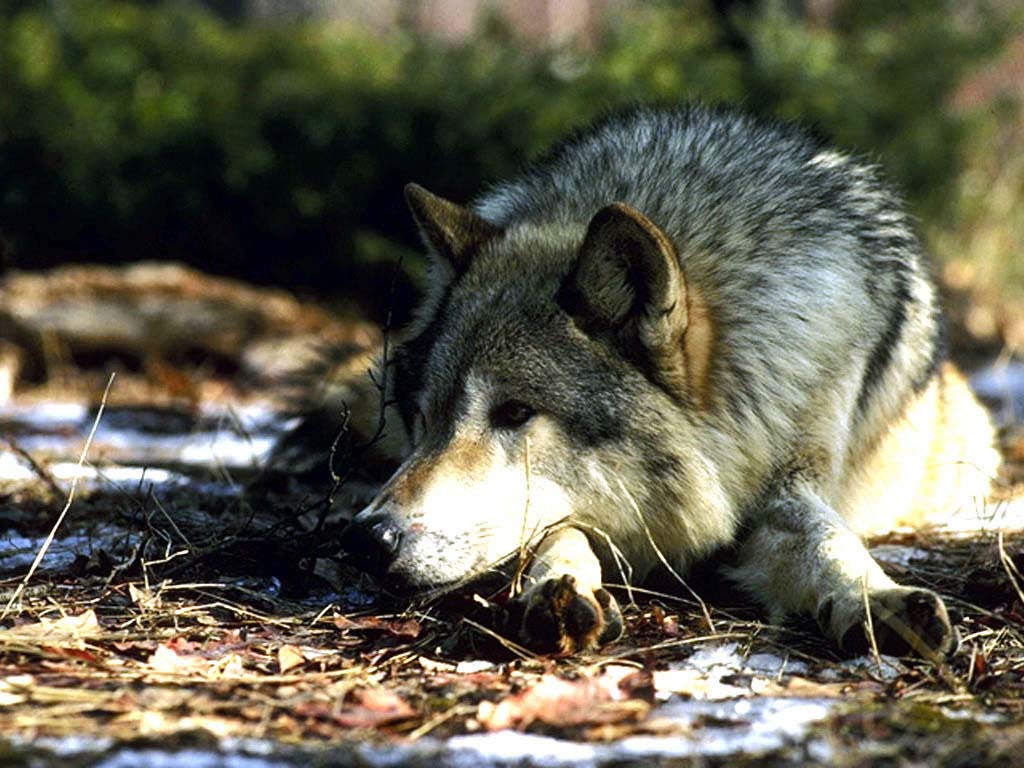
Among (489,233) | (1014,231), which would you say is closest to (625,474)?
(489,233)

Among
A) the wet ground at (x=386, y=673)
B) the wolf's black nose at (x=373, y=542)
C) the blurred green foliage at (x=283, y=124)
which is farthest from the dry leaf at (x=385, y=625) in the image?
the blurred green foliage at (x=283, y=124)

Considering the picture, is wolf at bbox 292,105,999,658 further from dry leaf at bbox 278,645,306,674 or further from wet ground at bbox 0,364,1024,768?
dry leaf at bbox 278,645,306,674

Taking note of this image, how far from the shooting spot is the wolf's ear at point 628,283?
3.36 m

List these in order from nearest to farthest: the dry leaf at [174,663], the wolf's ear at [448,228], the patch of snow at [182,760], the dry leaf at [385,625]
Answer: the patch of snow at [182,760] < the dry leaf at [174,663] < the dry leaf at [385,625] < the wolf's ear at [448,228]

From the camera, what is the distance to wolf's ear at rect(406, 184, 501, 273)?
154 inches

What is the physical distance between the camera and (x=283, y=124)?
8.87m

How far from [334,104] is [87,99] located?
1.64 m

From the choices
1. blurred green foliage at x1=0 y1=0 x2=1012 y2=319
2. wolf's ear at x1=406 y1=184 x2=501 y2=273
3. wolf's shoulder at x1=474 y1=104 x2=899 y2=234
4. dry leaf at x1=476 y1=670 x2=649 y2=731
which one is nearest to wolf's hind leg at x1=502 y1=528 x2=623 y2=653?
dry leaf at x1=476 y1=670 x2=649 y2=731

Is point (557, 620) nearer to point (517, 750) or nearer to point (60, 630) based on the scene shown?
point (517, 750)

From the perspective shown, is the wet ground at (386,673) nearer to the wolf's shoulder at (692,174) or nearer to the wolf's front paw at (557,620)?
the wolf's front paw at (557,620)

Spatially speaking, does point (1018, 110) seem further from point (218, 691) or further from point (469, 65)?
point (218, 691)

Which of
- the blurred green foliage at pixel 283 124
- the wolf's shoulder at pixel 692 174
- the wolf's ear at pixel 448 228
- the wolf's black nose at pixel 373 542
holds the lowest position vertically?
the wolf's black nose at pixel 373 542

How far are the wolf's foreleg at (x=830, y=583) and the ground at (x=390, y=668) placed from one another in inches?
2.7

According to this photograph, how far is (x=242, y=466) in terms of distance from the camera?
5520 millimetres
